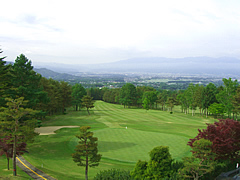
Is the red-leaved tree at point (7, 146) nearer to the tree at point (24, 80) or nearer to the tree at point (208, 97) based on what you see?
the tree at point (24, 80)

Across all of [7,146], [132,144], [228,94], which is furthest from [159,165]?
[228,94]

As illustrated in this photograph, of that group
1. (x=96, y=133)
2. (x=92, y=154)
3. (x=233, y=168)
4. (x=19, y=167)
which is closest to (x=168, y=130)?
(x=96, y=133)

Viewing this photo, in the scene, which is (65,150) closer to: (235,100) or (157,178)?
(157,178)

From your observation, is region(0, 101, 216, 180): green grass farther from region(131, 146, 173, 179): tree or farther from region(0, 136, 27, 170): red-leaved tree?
region(131, 146, 173, 179): tree

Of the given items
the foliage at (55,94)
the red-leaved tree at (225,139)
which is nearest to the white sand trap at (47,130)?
the foliage at (55,94)

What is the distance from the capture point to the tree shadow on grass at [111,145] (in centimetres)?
3009

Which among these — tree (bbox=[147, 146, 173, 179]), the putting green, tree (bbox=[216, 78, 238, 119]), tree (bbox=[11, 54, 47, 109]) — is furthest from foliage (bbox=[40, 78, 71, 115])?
tree (bbox=[216, 78, 238, 119])

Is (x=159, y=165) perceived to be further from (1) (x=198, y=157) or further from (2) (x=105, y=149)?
(2) (x=105, y=149)

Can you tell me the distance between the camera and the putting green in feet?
89.2

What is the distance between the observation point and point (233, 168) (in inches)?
864

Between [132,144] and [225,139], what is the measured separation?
15293 millimetres

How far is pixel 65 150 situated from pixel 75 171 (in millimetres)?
8164

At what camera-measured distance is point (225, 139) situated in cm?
2100

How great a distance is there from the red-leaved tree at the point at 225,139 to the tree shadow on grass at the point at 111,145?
41.0 feet
